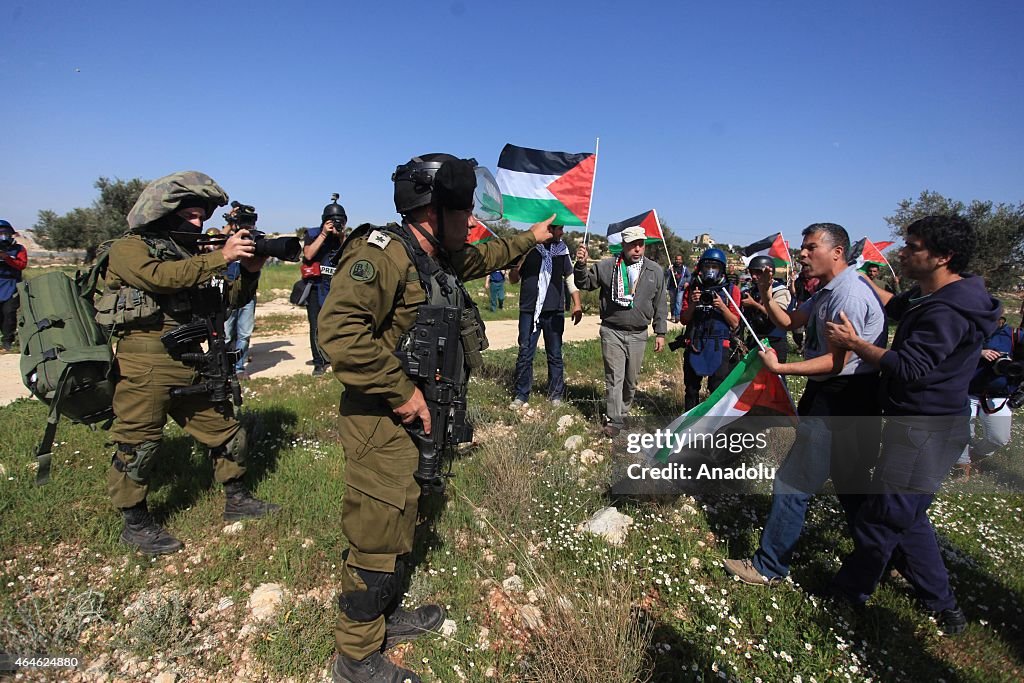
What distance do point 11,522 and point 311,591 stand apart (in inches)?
94.2

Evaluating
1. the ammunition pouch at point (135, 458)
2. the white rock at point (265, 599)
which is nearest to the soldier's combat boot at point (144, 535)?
the ammunition pouch at point (135, 458)

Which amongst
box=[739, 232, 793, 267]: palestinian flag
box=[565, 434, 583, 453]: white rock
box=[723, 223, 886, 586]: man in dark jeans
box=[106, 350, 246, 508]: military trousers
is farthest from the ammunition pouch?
box=[739, 232, 793, 267]: palestinian flag

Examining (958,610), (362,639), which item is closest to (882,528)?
→ (958,610)

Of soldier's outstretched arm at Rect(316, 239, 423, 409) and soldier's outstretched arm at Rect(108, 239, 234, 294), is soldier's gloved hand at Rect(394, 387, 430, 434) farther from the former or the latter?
soldier's outstretched arm at Rect(108, 239, 234, 294)

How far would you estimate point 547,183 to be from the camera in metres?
5.23

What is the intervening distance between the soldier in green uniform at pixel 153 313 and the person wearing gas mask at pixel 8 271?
6930 millimetres

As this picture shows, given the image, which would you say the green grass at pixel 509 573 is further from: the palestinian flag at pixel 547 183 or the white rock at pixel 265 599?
the palestinian flag at pixel 547 183

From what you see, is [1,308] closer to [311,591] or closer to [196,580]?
[196,580]

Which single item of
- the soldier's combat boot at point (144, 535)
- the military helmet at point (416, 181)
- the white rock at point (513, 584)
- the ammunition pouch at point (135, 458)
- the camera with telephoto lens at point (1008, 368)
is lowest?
the white rock at point (513, 584)

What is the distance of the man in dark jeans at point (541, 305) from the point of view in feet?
21.0

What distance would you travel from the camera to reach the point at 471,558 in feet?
11.5

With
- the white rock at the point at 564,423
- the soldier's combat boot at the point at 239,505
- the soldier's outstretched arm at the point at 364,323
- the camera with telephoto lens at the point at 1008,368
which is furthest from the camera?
the white rock at the point at 564,423

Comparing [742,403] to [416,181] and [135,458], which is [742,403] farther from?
[135,458]

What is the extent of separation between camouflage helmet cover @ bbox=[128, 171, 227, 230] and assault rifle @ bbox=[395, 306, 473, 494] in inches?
86.8
